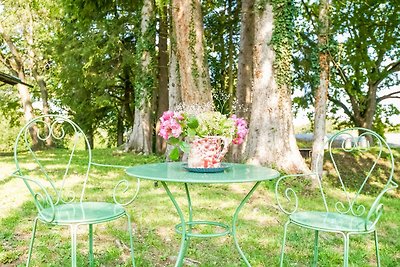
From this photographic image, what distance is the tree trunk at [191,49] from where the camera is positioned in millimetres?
7715

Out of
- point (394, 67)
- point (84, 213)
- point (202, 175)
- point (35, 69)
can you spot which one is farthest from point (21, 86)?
point (202, 175)

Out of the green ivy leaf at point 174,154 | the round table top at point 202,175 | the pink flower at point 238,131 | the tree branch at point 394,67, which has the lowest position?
the round table top at point 202,175

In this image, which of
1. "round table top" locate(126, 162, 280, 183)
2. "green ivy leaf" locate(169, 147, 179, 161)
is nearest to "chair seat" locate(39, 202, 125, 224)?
"round table top" locate(126, 162, 280, 183)

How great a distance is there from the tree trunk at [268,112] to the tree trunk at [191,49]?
1213 mm

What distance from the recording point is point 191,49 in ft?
25.6

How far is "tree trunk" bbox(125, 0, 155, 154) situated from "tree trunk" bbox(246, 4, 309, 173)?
5.71 meters

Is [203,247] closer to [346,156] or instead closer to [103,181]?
[103,181]

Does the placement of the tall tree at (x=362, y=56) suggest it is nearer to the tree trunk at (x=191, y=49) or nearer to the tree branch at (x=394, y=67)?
the tree branch at (x=394, y=67)

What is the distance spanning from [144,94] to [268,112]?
6210 mm

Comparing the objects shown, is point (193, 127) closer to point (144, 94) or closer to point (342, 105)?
point (144, 94)

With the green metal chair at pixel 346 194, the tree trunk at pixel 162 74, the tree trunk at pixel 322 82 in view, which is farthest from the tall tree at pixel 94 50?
the green metal chair at pixel 346 194

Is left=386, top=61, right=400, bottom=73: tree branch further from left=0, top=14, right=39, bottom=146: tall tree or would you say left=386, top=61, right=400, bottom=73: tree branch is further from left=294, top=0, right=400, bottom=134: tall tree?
left=0, top=14, right=39, bottom=146: tall tree

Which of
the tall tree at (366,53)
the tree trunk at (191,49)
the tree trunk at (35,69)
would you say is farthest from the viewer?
the tree trunk at (35,69)

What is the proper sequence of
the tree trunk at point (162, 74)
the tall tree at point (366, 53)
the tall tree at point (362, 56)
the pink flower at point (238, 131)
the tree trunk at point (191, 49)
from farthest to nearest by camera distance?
the tall tree at point (366, 53) < the tall tree at point (362, 56) < the tree trunk at point (162, 74) < the tree trunk at point (191, 49) < the pink flower at point (238, 131)
